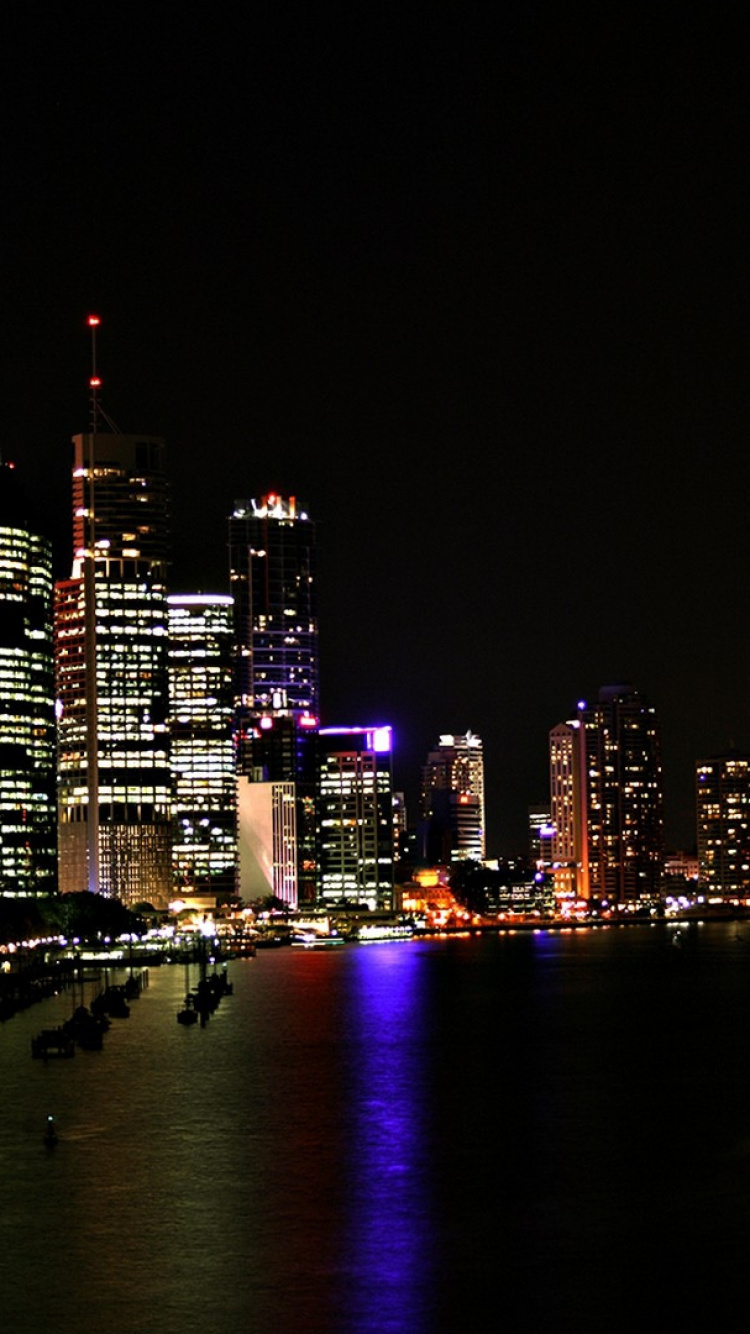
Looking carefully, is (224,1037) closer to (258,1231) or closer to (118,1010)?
(118,1010)

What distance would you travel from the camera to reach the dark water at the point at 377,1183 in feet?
184

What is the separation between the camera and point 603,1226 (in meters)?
64.6

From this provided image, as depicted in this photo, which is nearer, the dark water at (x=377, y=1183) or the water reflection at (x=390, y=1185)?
the water reflection at (x=390, y=1185)

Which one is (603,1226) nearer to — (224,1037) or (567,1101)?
(567,1101)

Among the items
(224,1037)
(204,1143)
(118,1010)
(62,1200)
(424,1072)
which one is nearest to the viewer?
(62,1200)

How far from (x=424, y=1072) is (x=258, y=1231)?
4160 centimetres

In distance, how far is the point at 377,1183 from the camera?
7200 cm

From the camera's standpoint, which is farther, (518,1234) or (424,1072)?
(424,1072)

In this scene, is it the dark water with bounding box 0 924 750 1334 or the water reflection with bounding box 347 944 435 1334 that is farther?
the dark water with bounding box 0 924 750 1334

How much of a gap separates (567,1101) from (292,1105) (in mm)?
11305

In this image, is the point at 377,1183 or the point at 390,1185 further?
the point at 377,1183

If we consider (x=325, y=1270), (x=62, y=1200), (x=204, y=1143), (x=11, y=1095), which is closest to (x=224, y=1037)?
(x=11, y=1095)

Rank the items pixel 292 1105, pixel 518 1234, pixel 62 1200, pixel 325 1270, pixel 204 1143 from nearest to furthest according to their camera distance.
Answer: pixel 325 1270
pixel 518 1234
pixel 62 1200
pixel 204 1143
pixel 292 1105

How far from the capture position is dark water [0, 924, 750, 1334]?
55.9m
